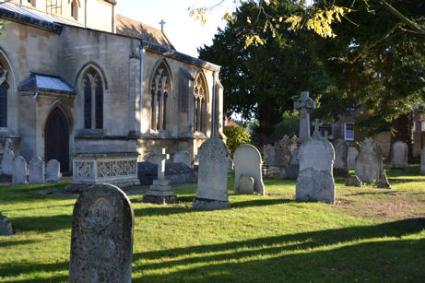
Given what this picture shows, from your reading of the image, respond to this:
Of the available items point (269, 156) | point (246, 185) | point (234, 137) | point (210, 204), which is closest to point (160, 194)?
point (210, 204)

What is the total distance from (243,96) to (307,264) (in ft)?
117

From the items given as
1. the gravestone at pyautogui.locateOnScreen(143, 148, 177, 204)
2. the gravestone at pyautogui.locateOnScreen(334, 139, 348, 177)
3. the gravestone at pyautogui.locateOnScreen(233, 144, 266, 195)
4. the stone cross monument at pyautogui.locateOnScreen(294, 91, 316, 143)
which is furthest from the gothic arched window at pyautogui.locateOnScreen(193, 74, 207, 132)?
the gravestone at pyautogui.locateOnScreen(143, 148, 177, 204)

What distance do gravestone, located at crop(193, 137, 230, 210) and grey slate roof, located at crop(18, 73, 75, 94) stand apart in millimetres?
12712

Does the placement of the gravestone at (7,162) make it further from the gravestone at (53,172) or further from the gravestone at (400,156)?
the gravestone at (400,156)

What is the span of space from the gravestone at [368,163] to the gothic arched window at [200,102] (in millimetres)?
12508

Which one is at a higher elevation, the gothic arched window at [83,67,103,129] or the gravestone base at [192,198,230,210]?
the gothic arched window at [83,67,103,129]

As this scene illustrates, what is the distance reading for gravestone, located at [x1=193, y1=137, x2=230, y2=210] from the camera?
11.5 meters

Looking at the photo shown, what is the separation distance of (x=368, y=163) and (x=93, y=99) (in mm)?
13525

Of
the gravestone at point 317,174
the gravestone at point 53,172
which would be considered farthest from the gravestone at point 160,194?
the gravestone at point 53,172

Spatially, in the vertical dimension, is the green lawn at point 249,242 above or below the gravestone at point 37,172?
below

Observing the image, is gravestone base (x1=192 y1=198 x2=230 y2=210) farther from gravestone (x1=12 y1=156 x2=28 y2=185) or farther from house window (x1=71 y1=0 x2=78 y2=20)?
house window (x1=71 y1=0 x2=78 y2=20)

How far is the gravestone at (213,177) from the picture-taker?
11523mm

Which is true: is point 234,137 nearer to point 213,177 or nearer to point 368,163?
point 368,163

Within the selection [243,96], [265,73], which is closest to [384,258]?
[265,73]
